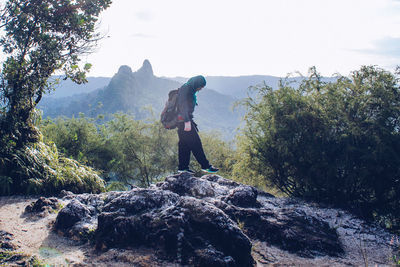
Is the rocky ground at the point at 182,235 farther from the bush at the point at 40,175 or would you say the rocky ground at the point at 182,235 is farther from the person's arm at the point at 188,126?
the person's arm at the point at 188,126

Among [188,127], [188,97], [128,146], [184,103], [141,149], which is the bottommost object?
[141,149]

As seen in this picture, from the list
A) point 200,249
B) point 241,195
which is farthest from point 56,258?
point 241,195

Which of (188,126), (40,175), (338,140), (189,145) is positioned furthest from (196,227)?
(40,175)

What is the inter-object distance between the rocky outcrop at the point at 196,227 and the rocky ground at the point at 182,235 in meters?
0.01

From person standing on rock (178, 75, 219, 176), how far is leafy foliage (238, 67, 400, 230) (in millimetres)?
1620

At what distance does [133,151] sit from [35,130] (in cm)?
985

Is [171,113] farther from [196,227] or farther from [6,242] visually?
[6,242]

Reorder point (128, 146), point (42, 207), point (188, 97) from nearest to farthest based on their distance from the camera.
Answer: point (42, 207) < point (188, 97) < point (128, 146)

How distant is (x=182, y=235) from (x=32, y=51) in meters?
6.72

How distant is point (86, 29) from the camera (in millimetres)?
8273

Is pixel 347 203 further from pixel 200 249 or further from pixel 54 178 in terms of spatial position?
pixel 54 178

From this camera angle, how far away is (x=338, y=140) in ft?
19.3

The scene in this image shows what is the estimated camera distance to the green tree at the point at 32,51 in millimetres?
7029

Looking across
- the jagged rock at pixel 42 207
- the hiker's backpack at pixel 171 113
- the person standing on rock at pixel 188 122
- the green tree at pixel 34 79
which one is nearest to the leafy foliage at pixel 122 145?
the green tree at pixel 34 79
